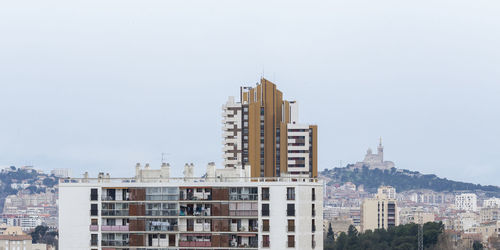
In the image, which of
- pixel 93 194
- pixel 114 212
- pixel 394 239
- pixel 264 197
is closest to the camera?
pixel 264 197

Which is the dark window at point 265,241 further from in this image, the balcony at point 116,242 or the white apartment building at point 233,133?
the white apartment building at point 233,133

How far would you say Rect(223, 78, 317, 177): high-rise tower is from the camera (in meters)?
134

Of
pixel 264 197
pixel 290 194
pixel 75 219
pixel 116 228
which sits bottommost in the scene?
pixel 116 228

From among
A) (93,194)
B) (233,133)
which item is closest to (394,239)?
(233,133)

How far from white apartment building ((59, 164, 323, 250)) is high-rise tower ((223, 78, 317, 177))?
202 feet

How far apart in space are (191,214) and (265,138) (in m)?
66.5

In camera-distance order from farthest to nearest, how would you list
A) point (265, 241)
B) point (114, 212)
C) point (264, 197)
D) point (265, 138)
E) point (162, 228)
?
point (265, 138)
point (114, 212)
point (162, 228)
point (264, 197)
point (265, 241)

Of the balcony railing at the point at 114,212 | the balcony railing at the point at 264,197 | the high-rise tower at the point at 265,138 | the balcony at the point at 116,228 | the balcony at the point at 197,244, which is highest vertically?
the high-rise tower at the point at 265,138

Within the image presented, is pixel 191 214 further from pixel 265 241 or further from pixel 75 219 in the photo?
pixel 75 219

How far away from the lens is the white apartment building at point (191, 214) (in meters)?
69.1

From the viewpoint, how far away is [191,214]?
7019 cm

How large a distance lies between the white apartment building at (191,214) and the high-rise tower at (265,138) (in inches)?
2425

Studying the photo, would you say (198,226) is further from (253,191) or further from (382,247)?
(382,247)

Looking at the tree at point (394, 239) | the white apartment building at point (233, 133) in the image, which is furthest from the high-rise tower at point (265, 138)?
the tree at point (394, 239)
